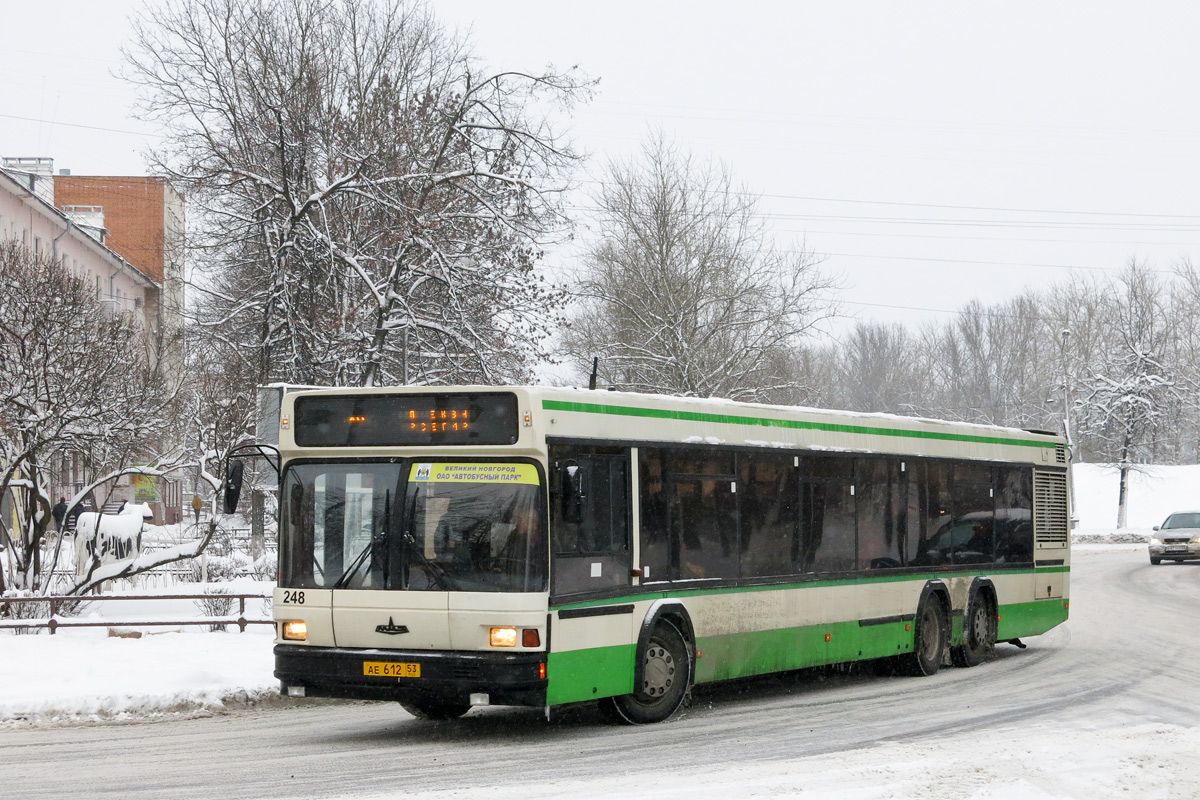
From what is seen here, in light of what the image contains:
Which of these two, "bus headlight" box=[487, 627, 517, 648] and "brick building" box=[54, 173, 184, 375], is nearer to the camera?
"bus headlight" box=[487, 627, 517, 648]

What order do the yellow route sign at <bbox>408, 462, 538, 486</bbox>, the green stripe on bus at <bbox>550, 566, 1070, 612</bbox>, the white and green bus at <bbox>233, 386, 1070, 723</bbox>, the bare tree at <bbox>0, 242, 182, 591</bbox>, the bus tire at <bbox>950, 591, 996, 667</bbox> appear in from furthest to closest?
the bare tree at <bbox>0, 242, 182, 591</bbox> → the bus tire at <bbox>950, 591, 996, 667</bbox> → the green stripe on bus at <bbox>550, 566, 1070, 612</bbox> → the yellow route sign at <bbox>408, 462, 538, 486</bbox> → the white and green bus at <bbox>233, 386, 1070, 723</bbox>

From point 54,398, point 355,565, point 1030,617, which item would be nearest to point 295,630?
point 355,565

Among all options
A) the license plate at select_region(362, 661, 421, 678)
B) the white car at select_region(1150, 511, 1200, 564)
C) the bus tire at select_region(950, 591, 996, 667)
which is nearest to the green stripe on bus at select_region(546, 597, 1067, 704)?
the bus tire at select_region(950, 591, 996, 667)

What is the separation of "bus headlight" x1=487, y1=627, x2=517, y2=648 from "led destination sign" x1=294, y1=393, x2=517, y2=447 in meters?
1.34

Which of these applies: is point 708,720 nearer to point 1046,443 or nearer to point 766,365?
point 1046,443

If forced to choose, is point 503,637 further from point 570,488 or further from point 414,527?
point 570,488

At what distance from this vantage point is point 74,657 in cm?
1503

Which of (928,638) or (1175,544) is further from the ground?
(928,638)

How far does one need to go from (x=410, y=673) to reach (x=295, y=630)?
41.8 inches

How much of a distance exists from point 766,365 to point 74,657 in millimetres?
29450

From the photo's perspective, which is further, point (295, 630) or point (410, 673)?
point (295, 630)

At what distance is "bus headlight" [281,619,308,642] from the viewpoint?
11.0 meters

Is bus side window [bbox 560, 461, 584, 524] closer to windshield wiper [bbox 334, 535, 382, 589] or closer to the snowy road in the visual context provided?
windshield wiper [bbox 334, 535, 382, 589]

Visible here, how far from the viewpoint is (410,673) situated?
10547 millimetres
